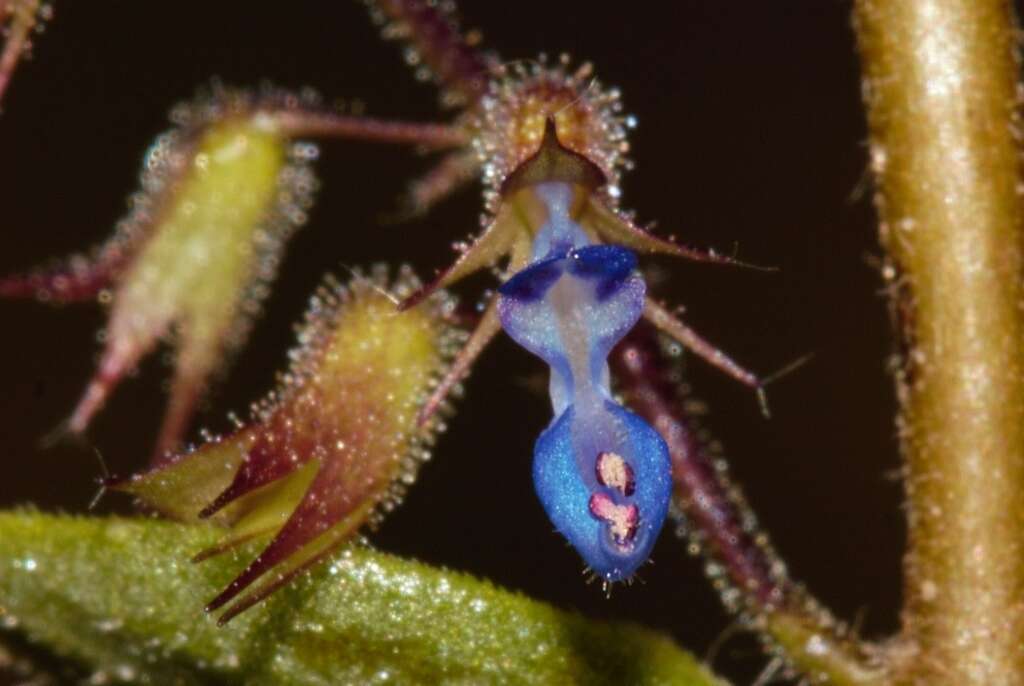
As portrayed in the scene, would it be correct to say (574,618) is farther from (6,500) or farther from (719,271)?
(6,500)

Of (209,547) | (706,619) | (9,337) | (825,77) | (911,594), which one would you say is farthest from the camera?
(825,77)

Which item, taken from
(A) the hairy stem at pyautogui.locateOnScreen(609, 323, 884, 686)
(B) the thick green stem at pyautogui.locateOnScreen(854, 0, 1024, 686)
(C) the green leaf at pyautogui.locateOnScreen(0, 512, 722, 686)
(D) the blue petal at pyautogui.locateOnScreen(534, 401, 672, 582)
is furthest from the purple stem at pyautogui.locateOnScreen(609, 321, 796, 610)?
(D) the blue petal at pyautogui.locateOnScreen(534, 401, 672, 582)

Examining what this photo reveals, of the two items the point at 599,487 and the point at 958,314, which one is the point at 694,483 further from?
the point at 599,487

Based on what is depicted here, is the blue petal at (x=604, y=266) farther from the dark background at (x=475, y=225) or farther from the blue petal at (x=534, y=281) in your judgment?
the dark background at (x=475, y=225)

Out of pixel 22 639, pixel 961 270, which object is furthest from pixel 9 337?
pixel 961 270

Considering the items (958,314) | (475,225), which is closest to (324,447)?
(958,314)

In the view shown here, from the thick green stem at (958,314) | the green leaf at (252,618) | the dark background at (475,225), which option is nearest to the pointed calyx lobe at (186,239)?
the dark background at (475,225)
